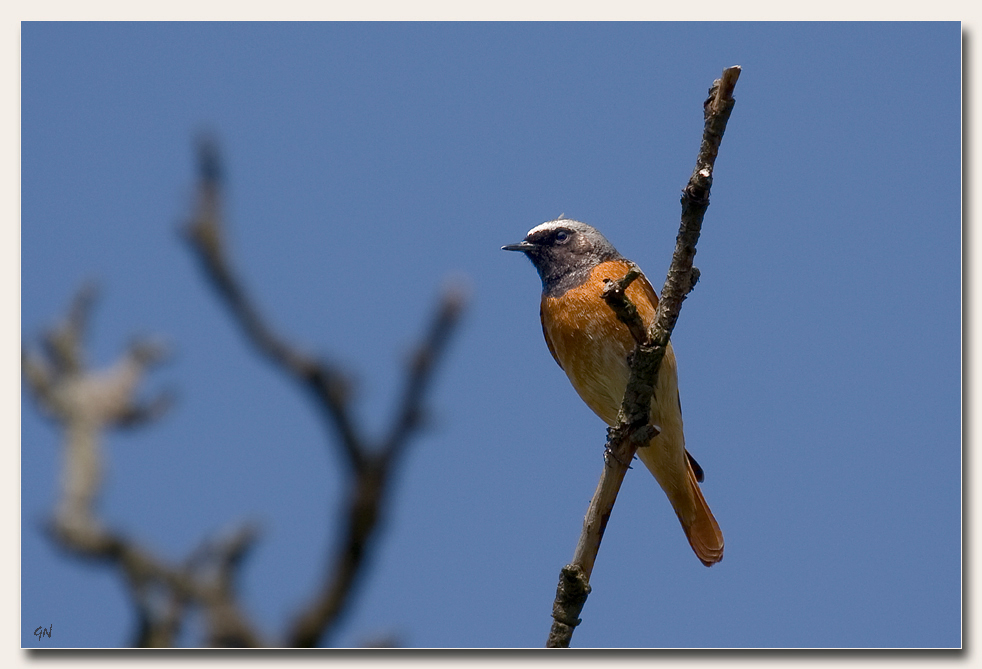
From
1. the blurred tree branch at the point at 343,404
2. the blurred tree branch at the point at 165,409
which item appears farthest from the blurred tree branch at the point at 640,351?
the blurred tree branch at the point at 343,404

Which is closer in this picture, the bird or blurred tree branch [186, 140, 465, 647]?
blurred tree branch [186, 140, 465, 647]

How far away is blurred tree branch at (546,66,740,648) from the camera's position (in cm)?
254

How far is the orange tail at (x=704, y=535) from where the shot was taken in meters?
4.19

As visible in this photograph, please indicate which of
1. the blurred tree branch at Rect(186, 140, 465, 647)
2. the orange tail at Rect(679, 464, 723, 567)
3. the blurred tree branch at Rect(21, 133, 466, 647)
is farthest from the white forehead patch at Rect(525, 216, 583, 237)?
the blurred tree branch at Rect(186, 140, 465, 647)

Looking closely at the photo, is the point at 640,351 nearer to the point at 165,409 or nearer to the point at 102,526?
the point at 165,409

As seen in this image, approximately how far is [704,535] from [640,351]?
1.73 metres

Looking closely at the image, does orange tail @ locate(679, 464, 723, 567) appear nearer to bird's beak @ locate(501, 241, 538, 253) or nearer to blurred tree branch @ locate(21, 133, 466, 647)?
bird's beak @ locate(501, 241, 538, 253)

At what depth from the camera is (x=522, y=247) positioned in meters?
4.52

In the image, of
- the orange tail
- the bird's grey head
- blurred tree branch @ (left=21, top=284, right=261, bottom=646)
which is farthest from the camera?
the bird's grey head

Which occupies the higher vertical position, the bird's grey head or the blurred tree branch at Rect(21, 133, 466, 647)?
the bird's grey head

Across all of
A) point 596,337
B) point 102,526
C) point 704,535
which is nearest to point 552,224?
point 596,337

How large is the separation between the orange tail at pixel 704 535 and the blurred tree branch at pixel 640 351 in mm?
1380

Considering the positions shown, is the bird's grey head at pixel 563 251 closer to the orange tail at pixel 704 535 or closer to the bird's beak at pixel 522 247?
the bird's beak at pixel 522 247
